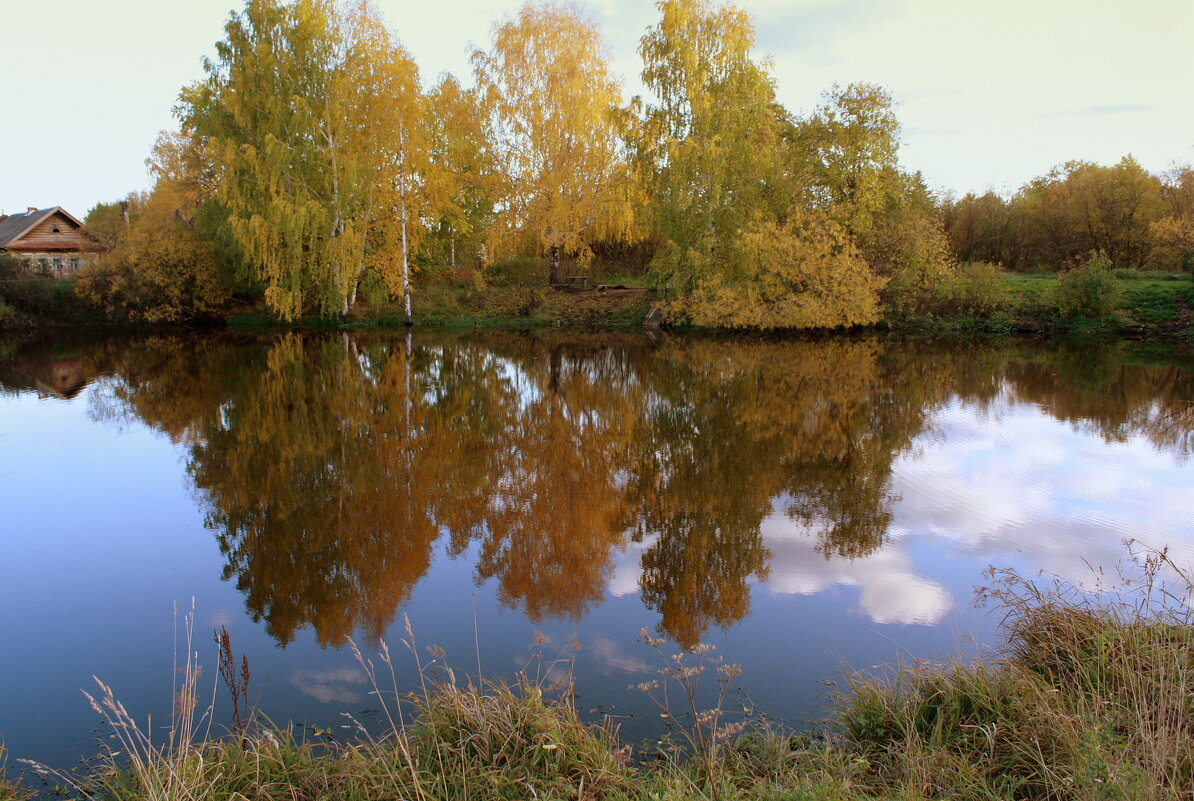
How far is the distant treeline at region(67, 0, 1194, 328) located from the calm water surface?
11836 millimetres

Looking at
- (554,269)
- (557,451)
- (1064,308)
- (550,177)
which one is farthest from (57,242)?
(1064,308)

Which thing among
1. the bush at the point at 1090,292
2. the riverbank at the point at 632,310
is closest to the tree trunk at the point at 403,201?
the riverbank at the point at 632,310

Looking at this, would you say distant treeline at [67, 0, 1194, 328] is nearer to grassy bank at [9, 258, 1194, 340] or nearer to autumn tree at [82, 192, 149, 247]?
grassy bank at [9, 258, 1194, 340]

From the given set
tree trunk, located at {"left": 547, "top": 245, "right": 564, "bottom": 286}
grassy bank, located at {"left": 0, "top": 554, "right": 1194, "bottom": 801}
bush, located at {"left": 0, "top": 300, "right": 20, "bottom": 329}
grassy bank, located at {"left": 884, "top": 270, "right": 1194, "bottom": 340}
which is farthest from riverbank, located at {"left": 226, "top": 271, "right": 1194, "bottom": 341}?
grassy bank, located at {"left": 0, "top": 554, "right": 1194, "bottom": 801}

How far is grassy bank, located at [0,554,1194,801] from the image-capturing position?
125 inches

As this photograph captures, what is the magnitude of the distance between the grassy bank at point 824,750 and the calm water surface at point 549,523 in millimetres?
601

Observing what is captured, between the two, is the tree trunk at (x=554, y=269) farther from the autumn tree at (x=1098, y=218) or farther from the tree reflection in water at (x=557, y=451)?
the autumn tree at (x=1098, y=218)

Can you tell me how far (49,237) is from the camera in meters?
44.6

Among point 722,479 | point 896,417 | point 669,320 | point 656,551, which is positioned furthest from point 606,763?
point 669,320

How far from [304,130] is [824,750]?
2778 centimetres

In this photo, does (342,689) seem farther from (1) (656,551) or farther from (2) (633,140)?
(2) (633,140)

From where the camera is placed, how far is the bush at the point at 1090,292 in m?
25.1

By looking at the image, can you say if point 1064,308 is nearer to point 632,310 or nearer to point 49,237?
point 632,310

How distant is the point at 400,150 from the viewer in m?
27.7
